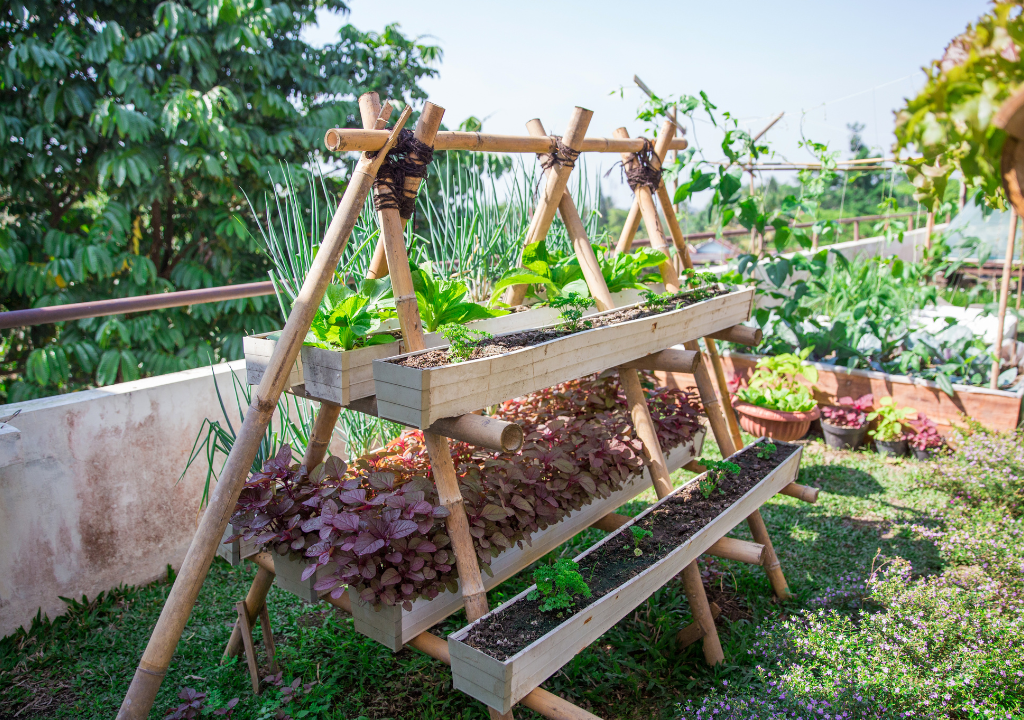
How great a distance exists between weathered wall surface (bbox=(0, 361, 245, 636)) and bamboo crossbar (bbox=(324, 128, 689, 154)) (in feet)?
4.65

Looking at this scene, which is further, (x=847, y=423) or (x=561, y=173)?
(x=847, y=423)

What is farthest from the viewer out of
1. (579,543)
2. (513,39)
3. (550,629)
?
(513,39)

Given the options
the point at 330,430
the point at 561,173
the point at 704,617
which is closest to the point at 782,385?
the point at 704,617

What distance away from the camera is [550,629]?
1.43 meters

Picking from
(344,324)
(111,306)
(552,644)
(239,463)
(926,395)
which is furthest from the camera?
(926,395)

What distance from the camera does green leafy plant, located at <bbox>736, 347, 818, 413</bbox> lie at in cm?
368

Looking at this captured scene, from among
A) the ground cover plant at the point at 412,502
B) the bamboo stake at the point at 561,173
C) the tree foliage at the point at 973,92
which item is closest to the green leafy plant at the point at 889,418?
the ground cover plant at the point at 412,502

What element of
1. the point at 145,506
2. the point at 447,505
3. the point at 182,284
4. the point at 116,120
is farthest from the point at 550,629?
the point at 182,284

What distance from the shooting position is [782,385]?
12.5ft

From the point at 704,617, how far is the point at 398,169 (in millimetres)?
1609

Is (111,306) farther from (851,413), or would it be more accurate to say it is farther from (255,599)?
(851,413)

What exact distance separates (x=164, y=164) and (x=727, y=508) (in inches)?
181

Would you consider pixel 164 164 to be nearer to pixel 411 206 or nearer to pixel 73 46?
pixel 73 46

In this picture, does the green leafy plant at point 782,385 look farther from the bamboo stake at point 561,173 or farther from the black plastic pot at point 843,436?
the bamboo stake at point 561,173
